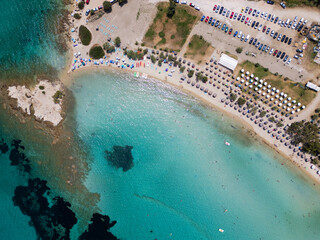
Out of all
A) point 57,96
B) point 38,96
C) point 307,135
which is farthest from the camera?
point 38,96

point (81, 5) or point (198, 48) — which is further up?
point (81, 5)

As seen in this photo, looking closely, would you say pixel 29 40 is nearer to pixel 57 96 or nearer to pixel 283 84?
pixel 57 96

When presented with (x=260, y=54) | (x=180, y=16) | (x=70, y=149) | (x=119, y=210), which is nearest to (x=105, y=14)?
(x=180, y=16)

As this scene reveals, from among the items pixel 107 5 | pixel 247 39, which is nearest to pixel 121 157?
pixel 107 5

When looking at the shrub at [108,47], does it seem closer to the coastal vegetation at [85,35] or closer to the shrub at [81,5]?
the coastal vegetation at [85,35]

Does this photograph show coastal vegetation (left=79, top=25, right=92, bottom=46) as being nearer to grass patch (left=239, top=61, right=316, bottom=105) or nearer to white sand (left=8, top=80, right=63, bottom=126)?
white sand (left=8, top=80, right=63, bottom=126)

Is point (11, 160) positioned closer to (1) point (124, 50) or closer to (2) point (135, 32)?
(1) point (124, 50)

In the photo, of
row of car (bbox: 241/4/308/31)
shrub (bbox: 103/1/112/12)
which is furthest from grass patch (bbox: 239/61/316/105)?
shrub (bbox: 103/1/112/12)
